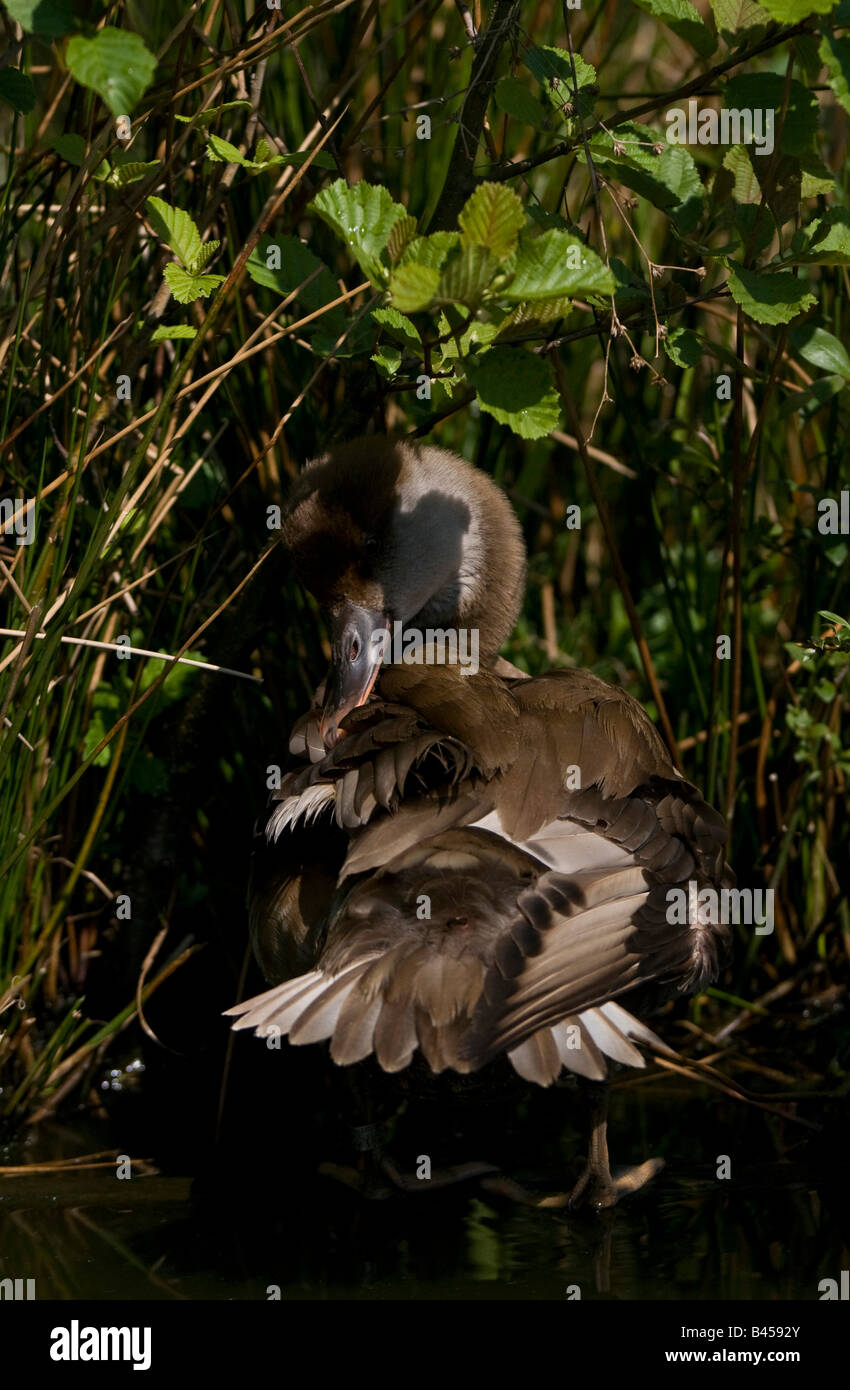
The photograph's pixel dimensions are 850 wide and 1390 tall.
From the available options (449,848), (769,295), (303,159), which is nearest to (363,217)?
(303,159)

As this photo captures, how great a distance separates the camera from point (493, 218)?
2424 mm

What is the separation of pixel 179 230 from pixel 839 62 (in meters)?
1.31

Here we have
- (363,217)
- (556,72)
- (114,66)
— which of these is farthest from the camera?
(556,72)

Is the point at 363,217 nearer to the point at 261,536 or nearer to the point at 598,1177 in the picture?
the point at 261,536

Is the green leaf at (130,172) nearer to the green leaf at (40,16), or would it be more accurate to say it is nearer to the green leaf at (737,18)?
the green leaf at (40,16)

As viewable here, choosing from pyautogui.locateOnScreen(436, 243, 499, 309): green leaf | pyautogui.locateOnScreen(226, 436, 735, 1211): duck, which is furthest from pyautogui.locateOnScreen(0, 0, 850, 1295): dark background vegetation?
pyautogui.locateOnScreen(436, 243, 499, 309): green leaf

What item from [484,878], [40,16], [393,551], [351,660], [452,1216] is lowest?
[452,1216]

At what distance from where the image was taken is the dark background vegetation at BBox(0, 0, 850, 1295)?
3.11 meters

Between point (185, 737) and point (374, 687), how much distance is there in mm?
593

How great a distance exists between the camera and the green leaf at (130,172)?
2.98m

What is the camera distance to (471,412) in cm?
473

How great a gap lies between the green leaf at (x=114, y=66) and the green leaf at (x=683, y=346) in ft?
4.01

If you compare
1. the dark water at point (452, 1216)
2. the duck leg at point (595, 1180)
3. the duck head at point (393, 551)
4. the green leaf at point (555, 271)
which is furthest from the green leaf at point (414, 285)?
the dark water at point (452, 1216)
